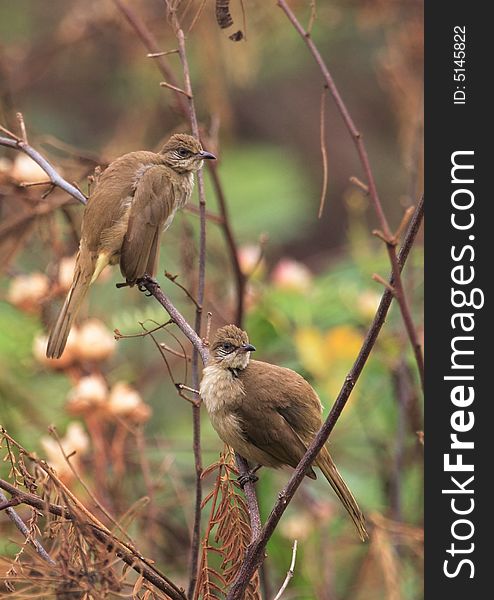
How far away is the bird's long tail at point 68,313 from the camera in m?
2.97

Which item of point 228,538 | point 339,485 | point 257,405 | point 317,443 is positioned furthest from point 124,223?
point 317,443

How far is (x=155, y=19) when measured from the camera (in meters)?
6.32

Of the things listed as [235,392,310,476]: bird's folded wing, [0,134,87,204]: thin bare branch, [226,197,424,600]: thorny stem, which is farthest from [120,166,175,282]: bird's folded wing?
[226,197,424,600]: thorny stem

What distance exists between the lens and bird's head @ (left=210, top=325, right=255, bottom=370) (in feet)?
9.53

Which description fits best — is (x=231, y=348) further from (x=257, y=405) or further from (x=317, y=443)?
(x=317, y=443)

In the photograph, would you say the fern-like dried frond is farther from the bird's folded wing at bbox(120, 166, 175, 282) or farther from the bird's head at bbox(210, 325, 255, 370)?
the bird's folded wing at bbox(120, 166, 175, 282)

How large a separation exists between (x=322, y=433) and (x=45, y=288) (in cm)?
207

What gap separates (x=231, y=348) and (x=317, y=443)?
1119 mm

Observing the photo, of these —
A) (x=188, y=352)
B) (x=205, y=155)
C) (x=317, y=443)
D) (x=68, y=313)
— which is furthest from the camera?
(x=188, y=352)

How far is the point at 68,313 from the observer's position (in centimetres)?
307

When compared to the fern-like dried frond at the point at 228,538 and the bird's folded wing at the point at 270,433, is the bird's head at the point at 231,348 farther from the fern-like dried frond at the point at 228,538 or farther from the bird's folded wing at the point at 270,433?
the fern-like dried frond at the point at 228,538

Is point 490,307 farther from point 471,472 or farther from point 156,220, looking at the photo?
point 156,220

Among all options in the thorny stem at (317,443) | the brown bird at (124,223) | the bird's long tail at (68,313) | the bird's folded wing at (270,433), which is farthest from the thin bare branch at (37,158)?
the thorny stem at (317,443)

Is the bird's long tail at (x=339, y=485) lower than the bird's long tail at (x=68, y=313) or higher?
lower
